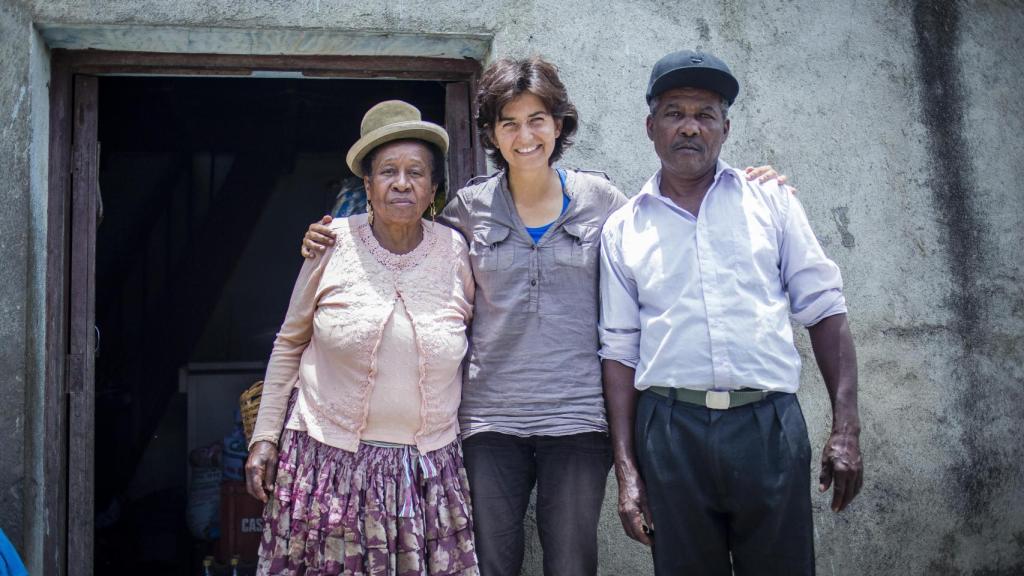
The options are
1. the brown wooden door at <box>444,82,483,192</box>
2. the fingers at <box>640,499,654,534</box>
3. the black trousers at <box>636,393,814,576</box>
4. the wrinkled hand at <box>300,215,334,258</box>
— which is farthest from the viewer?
the brown wooden door at <box>444,82,483,192</box>

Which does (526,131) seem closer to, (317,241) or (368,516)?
(317,241)

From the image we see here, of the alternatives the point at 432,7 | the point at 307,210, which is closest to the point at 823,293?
the point at 432,7

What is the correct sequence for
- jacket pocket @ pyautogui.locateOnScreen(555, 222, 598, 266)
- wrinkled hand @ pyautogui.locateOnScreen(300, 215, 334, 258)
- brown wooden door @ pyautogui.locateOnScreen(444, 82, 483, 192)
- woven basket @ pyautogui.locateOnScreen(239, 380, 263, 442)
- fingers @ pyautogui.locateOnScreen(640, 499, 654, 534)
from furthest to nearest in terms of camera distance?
brown wooden door @ pyautogui.locateOnScreen(444, 82, 483, 192), woven basket @ pyautogui.locateOnScreen(239, 380, 263, 442), wrinkled hand @ pyautogui.locateOnScreen(300, 215, 334, 258), jacket pocket @ pyautogui.locateOnScreen(555, 222, 598, 266), fingers @ pyautogui.locateOnScreen(640, 499, 654, 534)

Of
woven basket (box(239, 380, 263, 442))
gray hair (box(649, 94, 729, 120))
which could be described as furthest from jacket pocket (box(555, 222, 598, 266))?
woven basket (box(239, 380, 263, 442))

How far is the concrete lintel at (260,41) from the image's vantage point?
11.0 ft

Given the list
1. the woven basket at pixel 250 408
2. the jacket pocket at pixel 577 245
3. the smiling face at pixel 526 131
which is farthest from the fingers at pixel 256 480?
the smiling face at pixel 526 131

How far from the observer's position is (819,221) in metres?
3.70

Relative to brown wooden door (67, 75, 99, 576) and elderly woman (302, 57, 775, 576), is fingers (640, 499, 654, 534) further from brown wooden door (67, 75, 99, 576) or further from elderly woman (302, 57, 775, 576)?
brown wooden door (67, 75, 99, 576)

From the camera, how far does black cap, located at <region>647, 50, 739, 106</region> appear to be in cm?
251

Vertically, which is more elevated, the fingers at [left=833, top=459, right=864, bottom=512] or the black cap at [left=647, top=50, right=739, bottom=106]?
the black cap at [left=647, top=50, right=739, bottom=106]

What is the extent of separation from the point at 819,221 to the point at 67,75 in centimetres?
311

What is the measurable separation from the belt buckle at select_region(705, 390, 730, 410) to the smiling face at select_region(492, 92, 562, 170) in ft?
2.95

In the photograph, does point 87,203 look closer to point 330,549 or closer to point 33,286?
point 33,286

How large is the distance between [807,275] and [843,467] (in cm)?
54
